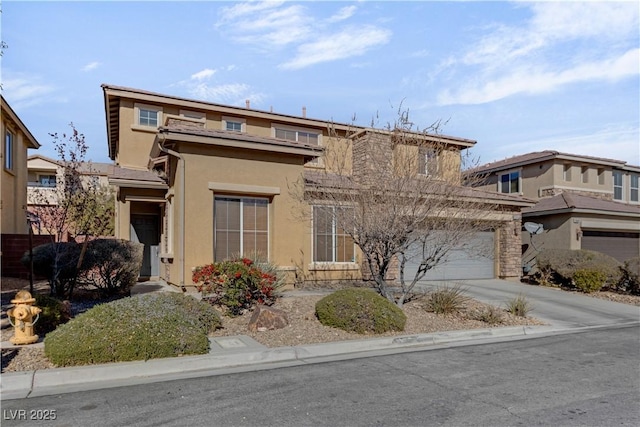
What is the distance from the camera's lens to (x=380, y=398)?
5746mm

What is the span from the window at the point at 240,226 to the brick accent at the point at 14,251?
6416 millimetres

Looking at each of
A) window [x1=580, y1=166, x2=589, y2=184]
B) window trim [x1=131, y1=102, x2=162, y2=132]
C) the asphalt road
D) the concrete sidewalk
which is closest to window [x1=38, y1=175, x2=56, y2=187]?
window trim [x1=131, y1=102, x2=162, y2=132]

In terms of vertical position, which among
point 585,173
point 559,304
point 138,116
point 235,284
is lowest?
point 559,304

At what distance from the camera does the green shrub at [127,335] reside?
6652 millimetres

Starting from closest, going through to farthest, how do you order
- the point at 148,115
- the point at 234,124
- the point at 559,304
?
the point at 559,304 → the point at 148,115 → the point at 234,124

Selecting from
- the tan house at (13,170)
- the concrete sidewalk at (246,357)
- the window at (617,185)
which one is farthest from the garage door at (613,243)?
the tan house at (13,170)

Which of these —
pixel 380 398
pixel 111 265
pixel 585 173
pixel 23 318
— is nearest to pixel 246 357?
pixel 380 398

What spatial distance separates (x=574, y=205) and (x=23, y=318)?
2078cm

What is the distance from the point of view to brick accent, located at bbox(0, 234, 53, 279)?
15438 mm

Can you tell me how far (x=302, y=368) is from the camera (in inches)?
281

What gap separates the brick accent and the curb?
419 inches

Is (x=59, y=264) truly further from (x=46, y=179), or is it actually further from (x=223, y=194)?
(x=46, y=179)

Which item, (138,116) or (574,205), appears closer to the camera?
(138,116)

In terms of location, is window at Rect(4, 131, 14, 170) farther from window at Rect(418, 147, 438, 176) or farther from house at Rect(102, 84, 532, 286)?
window at Rect(418, 147, 438, 176)
